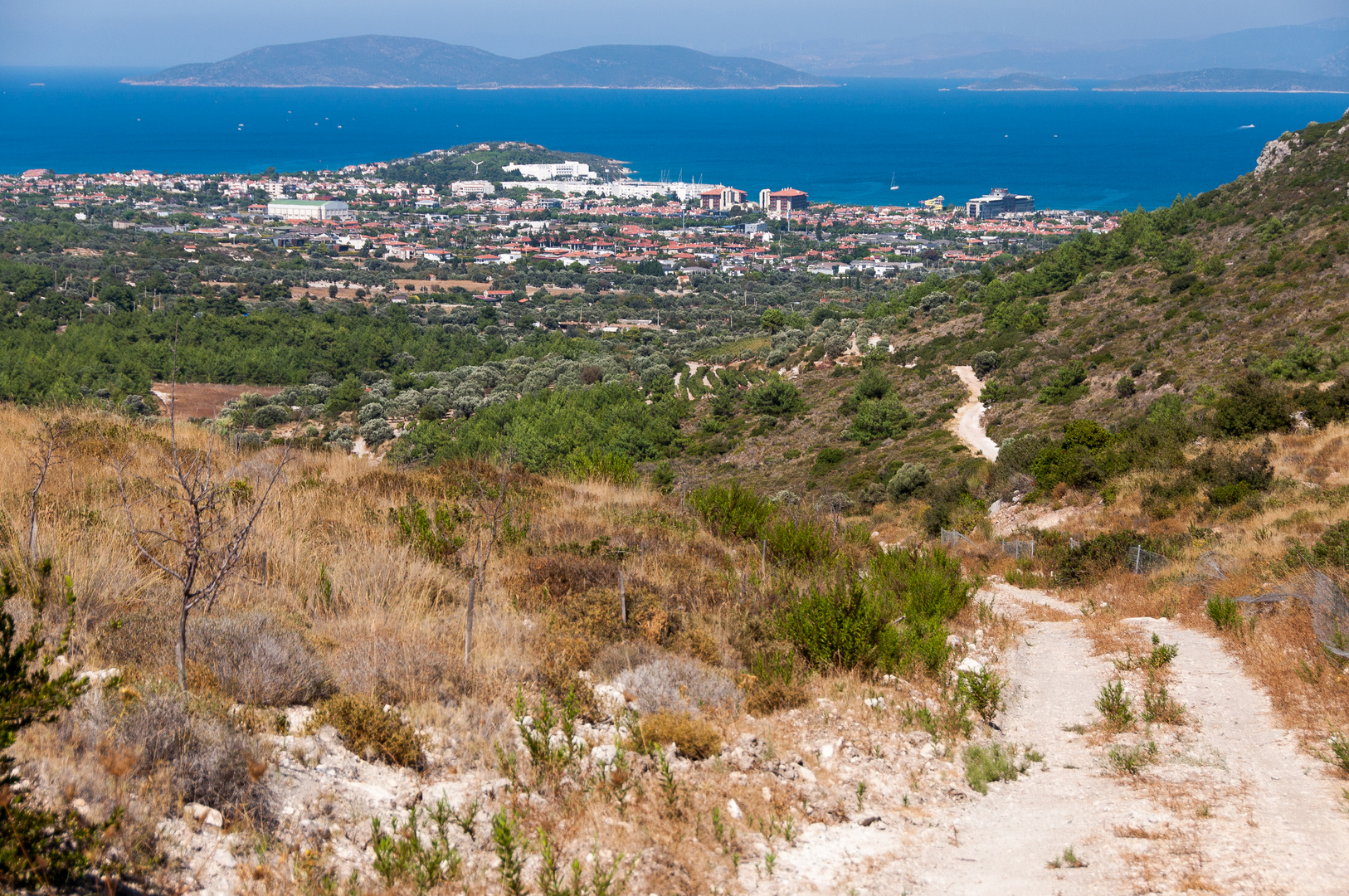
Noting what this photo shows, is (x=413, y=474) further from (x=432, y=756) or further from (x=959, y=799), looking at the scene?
(x=959, y=799)

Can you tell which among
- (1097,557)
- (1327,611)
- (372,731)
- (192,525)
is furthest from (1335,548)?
(192,525)

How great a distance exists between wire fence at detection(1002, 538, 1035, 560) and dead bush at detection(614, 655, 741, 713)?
748cm

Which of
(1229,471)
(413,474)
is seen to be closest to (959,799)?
(413,474)

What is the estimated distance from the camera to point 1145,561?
920cm

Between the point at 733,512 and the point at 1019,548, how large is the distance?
4.89m

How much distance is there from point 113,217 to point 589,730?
120480mm

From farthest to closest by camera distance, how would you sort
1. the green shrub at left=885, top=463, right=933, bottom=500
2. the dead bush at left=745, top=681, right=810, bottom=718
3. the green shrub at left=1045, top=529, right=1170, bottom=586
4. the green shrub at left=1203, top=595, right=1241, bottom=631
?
the green shrub at left=885, top=463, right=933, bottom=500 → the green shrub at left=1045, top=529, right=1170, bottom=586 → the green shrub at left=1203, top=595, right=1241, bottom=631 → the dead bush at left=745, top=681, right=810, bottom=718

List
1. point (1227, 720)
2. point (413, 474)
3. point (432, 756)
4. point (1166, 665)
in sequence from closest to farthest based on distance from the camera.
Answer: point (432, 756)
point (1227, 720)
point (1166, 665)
point (413, 474)

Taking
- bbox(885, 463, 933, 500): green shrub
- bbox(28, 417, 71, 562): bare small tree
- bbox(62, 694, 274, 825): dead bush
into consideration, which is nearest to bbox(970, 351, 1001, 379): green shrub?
bbox(885, 463, 933, 500): green shrub

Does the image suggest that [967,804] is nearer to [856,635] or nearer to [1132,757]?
[1132,757]

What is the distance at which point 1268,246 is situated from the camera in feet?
103

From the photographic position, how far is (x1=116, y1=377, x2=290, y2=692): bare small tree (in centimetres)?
338

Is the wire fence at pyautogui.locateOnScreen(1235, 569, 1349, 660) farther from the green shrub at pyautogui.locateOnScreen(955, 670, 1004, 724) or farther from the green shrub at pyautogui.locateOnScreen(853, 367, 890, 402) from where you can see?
the green shrub at pyautogui.locateOnScreen(853, 367, 890, 402)

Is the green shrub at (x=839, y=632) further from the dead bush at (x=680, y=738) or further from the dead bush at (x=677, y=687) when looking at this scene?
the dead bush at (x=680, y=738)
